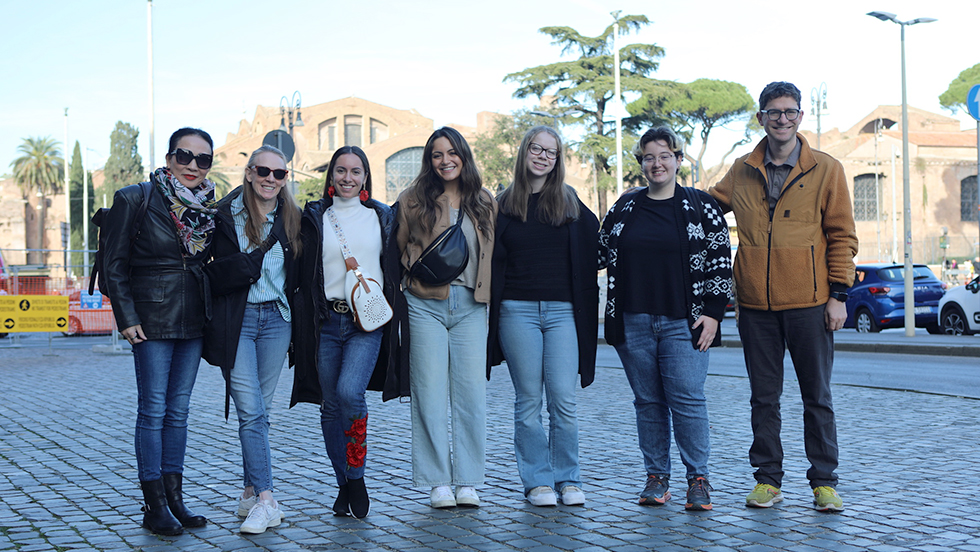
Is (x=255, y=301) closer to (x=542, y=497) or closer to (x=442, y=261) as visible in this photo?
(x=442, y=261)

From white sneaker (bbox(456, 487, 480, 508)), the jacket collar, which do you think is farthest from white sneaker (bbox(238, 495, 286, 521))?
the jacket collar

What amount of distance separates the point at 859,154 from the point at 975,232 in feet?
40.1

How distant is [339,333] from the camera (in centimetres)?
482

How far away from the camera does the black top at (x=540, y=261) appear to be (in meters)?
5.02

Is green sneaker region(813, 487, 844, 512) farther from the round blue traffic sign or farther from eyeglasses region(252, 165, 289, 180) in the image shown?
the round blue traffic sign

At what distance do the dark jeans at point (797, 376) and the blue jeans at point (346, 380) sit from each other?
2013 millimetres

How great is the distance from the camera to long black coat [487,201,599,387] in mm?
5031

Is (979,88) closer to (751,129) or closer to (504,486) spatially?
(504,486)

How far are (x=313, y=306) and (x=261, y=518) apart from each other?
3.45ft

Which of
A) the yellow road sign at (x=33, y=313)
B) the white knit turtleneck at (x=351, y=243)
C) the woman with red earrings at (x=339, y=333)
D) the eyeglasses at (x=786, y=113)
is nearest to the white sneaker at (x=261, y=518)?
the woman with red earrings at (x=339, y=333)

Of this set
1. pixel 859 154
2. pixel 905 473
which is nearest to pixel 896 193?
pixel 859 154

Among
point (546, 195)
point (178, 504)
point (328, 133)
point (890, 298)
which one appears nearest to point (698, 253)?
point (546, 195)

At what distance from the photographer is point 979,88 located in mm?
17953

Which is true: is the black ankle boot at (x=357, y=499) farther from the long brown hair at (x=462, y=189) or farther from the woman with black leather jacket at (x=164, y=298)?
the long brown hair at (x=462, y=189)
